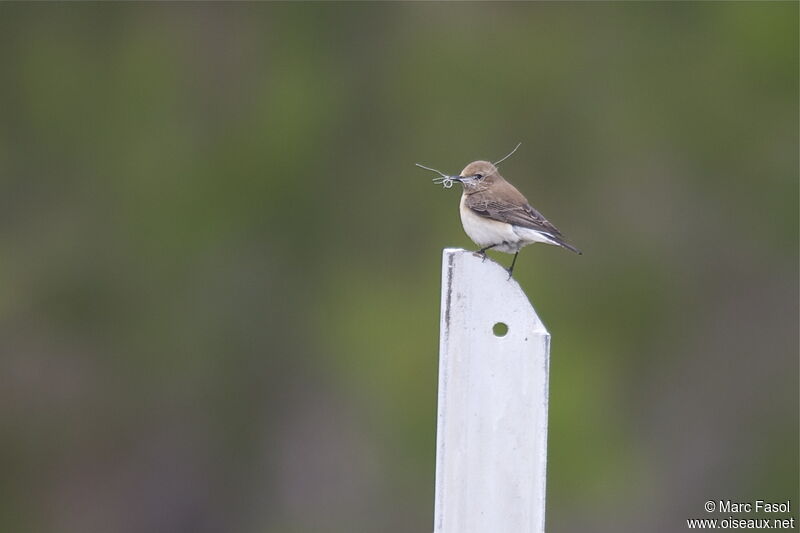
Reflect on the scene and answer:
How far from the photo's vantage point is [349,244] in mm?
10781

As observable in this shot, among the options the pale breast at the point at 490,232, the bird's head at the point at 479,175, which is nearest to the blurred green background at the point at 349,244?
the bird's head at the point at 479,175

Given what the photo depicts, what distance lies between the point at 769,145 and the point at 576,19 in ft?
6.49

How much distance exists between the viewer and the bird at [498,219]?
5.41 metres

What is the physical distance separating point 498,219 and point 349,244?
5381mm

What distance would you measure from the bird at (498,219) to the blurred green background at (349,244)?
14.5ft

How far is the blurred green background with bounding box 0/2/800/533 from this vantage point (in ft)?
33.9

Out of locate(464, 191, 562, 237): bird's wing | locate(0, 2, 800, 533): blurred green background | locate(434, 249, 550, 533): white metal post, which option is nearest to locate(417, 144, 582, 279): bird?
locate(464, 191, 562, 237): bird's wing

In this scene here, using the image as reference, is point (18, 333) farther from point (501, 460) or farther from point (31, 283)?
point (501, 460)

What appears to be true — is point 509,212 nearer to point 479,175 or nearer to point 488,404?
point 479,175

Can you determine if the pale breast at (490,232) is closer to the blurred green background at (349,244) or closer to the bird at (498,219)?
the bird at (498,219)

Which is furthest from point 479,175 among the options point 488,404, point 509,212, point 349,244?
point 349,244

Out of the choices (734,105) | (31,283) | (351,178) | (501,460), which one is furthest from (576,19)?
(501,460)

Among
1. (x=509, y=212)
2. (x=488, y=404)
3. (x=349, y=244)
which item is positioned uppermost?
(x=349, y=244)

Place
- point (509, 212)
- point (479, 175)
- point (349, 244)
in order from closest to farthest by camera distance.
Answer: point (509, 212), point (479, 175), point (349, 244)
